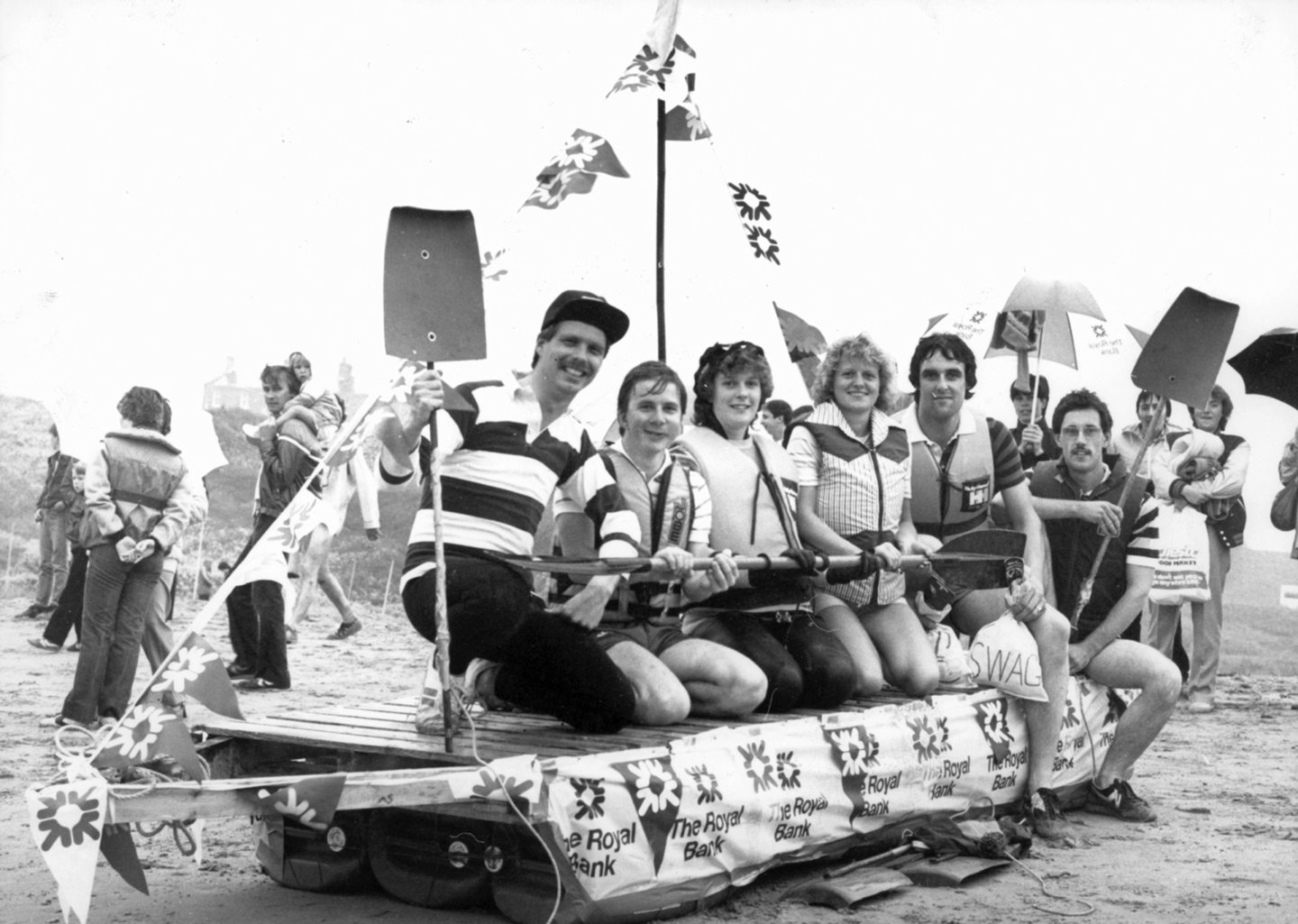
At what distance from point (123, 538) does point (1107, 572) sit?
4.44 meters

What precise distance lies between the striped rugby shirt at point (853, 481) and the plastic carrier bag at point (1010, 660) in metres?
0.39

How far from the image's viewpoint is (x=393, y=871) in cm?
408

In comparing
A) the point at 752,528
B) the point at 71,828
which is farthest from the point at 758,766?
the point at 71,828

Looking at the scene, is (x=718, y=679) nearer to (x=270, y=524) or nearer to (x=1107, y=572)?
(x=1107, y=572)

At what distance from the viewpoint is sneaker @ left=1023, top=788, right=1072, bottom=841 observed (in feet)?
17.6

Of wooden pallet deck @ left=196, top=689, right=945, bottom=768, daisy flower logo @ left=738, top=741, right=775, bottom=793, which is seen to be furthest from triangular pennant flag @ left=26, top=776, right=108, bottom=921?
daisy flower logo @ left=738, top=741, right=775, bottom=793

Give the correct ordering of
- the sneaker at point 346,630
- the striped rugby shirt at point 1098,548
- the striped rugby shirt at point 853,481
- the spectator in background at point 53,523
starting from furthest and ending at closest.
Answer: the spectator in background at point 53,523 < the sneaker at point 346,630 < the striped rugby shirt at point 1098,548 < the striped rugby shirt at point 853,481

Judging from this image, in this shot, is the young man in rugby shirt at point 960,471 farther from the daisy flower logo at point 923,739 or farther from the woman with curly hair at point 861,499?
the daisy flower logo at point 923,739

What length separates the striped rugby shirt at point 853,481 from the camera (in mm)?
5457

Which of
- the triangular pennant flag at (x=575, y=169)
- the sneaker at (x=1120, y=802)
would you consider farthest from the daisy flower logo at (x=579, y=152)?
the sneaker at (x=1120, y=802)

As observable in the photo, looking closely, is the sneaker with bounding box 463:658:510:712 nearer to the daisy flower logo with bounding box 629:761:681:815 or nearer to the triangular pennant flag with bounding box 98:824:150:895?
the daisy flower logo with bounding box 629:761:681:815

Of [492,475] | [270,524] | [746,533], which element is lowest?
[270,524]

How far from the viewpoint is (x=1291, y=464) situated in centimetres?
916

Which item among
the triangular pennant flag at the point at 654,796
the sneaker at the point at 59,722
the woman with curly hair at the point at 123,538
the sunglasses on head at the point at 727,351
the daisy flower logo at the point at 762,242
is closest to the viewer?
the triangular pennant flag at the point at 654,796
